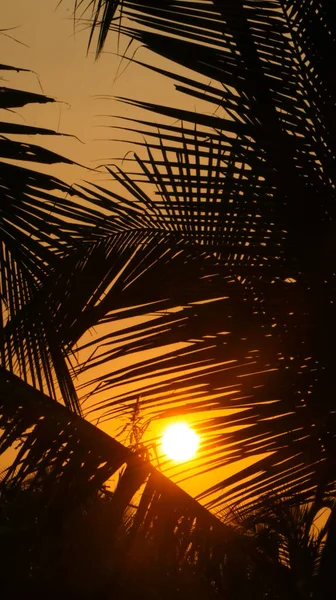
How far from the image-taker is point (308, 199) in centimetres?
174

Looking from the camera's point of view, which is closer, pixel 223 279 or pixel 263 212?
pixel 263 212

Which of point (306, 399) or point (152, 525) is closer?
point (306, 399)

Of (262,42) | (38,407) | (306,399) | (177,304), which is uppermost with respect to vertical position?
(262,42)

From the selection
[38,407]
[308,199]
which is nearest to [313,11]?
[308,199]

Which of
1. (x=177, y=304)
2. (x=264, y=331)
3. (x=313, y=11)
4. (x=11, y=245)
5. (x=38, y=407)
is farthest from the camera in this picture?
(x=38, y=407)

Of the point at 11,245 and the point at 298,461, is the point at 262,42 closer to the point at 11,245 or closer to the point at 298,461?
the point at 11,245

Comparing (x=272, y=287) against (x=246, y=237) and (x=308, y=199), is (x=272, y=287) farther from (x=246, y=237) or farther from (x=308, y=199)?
(x=308, y=199)

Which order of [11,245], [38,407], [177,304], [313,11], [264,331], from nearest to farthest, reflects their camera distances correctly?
[11,245] < [313,11] < [264,331] < [177,304] < [38,407]

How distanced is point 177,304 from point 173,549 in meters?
0.87

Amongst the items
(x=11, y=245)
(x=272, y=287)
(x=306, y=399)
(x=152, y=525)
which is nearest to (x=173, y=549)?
(x=152, y=525)

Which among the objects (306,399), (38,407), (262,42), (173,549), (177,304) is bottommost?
(173,549)

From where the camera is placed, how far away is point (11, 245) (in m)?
1.67

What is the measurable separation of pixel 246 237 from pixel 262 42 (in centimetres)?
51

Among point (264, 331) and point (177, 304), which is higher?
point (177, 304)
